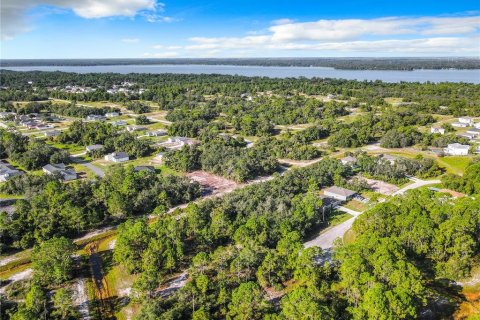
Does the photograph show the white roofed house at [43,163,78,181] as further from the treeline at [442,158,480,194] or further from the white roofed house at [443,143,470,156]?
the white roofed house at [443,143,470,156]

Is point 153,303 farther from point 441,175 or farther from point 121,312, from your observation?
point 441,175

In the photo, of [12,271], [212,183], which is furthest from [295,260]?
[212,183]

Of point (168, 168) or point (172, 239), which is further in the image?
point (168, 168)

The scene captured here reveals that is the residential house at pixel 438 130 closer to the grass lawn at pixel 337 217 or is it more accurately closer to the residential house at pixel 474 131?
the residential house at pixel 474 131

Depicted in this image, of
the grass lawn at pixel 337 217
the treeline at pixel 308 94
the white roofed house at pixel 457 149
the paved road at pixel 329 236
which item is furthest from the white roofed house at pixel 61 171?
the white roofed house at pixel 457 149

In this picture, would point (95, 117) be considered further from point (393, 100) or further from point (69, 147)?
point (393, 100)

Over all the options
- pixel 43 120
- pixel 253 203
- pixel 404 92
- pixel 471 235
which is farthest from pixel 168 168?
pixel 404 92
